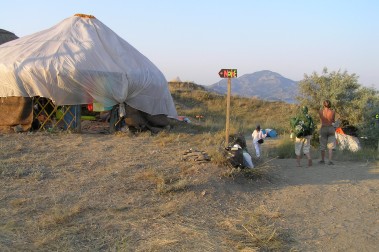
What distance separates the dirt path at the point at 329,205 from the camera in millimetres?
4330

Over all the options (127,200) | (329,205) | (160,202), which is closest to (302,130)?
(329,205)

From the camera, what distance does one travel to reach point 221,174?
19.4ft

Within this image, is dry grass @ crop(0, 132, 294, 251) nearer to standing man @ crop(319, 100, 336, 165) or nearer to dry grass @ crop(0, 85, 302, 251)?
dry grass @ crop(0, 85, 302, 251)

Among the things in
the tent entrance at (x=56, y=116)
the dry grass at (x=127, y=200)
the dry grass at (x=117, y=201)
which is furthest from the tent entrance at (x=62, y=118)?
the dry grass at (x=117, y=201)

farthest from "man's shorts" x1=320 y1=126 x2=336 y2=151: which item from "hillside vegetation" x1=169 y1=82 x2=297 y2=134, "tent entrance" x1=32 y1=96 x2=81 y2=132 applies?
"hillside vegetation" x1=169 y1=82 x2=297 y2=134

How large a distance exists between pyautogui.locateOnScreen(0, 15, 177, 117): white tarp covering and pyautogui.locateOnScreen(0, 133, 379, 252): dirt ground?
7.29ft

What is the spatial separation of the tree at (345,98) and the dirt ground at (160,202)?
382 centimetres

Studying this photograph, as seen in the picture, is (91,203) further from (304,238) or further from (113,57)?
(113,57)

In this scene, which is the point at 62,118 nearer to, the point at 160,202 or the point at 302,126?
the point at 302,126

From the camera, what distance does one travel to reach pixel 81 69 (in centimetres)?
954

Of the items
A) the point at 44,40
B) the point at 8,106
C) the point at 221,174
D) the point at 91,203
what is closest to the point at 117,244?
the point at 91,203

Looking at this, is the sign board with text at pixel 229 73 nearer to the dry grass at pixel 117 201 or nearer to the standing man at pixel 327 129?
the dry grass at pixel 117 201

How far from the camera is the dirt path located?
433 centimetres

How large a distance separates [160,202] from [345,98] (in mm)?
8477
